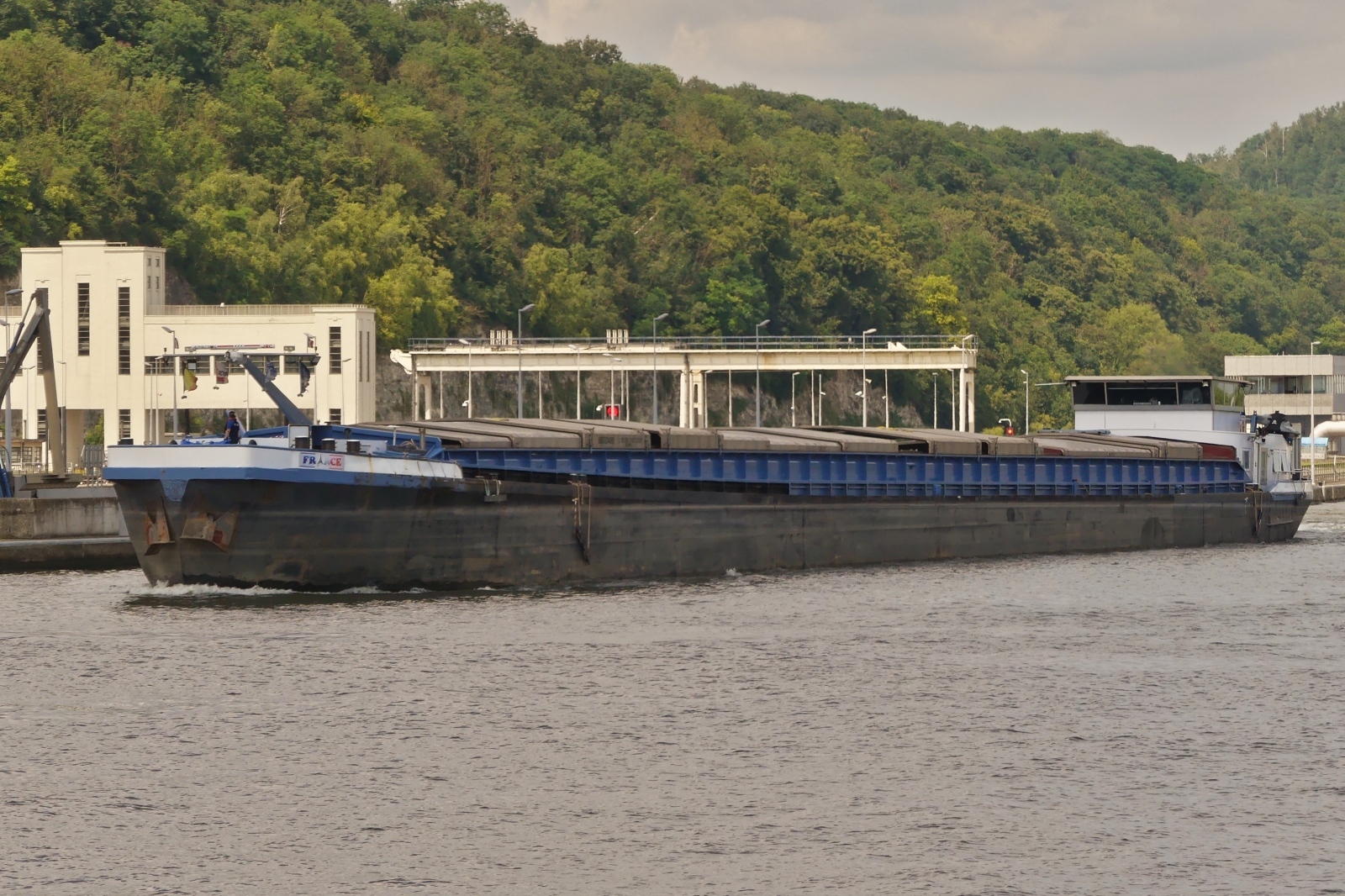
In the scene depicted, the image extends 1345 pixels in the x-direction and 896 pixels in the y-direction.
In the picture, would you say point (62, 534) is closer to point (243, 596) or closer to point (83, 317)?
point (243, 596)

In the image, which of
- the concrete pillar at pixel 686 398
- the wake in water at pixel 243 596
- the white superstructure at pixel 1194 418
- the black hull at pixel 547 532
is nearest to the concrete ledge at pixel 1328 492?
the white superstructure at pixel 1194 418

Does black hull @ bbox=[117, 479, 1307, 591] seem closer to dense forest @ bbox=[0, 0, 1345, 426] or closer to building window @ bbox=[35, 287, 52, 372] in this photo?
building window @ bbox=[35, 287, 52, 372]

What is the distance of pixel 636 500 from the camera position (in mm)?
53938

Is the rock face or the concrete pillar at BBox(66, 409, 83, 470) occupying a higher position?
the rock face

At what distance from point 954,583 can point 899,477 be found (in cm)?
729

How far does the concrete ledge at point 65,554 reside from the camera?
56.7 metres

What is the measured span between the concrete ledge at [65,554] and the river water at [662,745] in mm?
6330

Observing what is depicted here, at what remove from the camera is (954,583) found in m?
56.3

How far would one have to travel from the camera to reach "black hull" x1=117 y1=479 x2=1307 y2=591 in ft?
153

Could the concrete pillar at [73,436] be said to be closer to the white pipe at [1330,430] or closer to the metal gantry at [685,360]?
the metal gantry at [685,360]

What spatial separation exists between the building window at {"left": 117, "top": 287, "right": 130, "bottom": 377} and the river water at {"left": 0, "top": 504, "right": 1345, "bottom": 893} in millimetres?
46351

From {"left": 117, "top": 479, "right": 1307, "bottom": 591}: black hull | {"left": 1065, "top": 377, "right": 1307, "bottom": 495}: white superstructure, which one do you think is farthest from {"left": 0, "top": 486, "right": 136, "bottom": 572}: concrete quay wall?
{"left": 1065, "top": 377, "right": 1307, "bottom": 495}: white superstructure

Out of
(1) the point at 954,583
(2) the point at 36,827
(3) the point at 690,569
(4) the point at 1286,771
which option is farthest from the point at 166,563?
(4) the point at 1286,771

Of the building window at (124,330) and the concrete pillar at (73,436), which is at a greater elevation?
the building window at (124,330)
